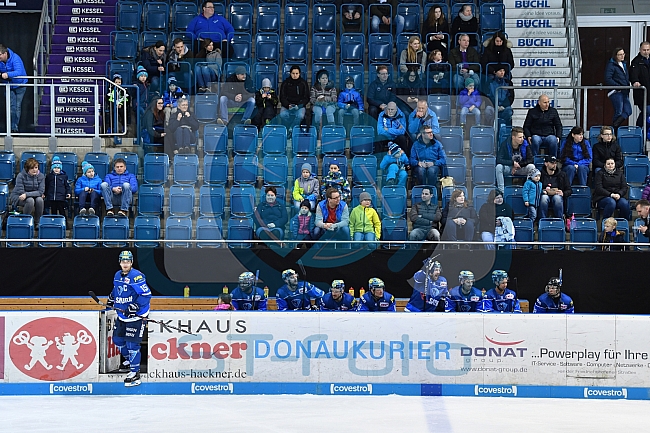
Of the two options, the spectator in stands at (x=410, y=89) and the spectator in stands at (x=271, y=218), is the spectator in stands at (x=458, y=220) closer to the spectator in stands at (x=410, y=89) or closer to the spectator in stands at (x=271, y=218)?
the spectator in stands at (x=271, y=218)

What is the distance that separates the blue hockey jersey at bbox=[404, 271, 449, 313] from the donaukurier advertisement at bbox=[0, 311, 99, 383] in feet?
13.7

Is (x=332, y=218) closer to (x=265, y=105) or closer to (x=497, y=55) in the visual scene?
(x=265, y=105)

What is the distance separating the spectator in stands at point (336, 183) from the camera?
54.9 feet

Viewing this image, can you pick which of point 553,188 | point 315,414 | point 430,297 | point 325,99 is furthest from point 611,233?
point 315,414

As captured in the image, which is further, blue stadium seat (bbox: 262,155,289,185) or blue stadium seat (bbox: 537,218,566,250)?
blue stadium seat (bbox: 262,155,289,185)

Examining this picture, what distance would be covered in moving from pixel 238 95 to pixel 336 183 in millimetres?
2644

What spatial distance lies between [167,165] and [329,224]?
3.19 m

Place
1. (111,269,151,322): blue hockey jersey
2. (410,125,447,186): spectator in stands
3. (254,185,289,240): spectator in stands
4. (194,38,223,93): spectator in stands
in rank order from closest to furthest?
(111,269,151,322): blue hockey jersey → (254,185,289,240): spectator in stands → (410,125,447,186): spectator in stands → (194,38,223,93): spectator in stands

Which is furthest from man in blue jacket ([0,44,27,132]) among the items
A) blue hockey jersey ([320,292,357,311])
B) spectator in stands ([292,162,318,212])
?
blue hockey jersey ([320,292,357,311])

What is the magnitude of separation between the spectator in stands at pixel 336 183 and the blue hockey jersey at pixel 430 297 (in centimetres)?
249

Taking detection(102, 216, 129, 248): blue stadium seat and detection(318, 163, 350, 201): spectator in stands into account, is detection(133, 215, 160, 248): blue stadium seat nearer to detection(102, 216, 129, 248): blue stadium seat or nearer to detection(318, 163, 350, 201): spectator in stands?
detection(102, 216, 129, 248): blue stadium seat

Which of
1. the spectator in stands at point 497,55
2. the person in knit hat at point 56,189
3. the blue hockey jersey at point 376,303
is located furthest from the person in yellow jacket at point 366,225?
the person in knit hat at point 56,189

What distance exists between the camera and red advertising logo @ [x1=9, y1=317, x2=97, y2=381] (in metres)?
13.6

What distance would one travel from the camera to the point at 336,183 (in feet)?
55.1
